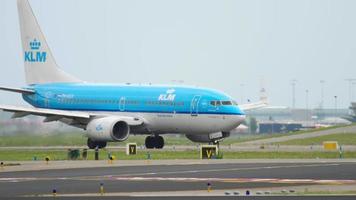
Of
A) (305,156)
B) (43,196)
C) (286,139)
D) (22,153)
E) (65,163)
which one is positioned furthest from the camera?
(286,139)

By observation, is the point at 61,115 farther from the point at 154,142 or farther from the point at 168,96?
the point at 168,96

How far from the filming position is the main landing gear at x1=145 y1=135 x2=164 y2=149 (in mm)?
81250

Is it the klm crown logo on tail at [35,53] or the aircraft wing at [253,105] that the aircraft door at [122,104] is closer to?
the klm crown logo on tail at [35,53]

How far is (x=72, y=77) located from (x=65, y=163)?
1186 inches

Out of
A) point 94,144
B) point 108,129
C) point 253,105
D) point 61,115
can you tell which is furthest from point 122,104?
point 253,105

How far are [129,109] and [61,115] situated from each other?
17.2 ft

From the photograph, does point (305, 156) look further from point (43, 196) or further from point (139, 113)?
point (43, 196)

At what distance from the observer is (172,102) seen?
77688 millimetres

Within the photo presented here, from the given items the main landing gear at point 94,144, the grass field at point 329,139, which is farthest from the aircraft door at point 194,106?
Answer: the grass field at point 329,139

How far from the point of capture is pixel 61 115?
258 ft

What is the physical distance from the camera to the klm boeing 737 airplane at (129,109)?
250 ft

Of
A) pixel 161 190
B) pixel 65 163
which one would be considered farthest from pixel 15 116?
pixel 161 190

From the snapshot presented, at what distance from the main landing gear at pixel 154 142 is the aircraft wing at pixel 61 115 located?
2.84 m

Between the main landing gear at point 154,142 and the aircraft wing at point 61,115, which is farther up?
the aircraft wing at point 61,115
